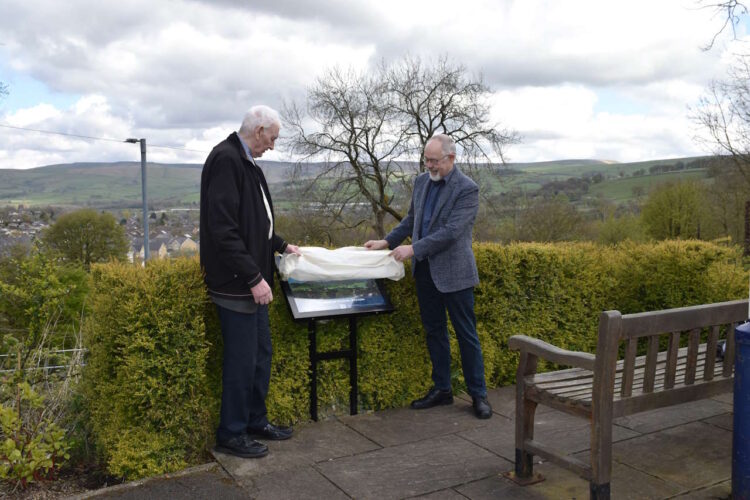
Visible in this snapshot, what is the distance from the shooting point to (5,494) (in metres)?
3.55

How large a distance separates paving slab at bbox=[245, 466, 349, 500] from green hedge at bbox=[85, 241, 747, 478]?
585mm

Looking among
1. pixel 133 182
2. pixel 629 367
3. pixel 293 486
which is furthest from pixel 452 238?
pixel 133 182

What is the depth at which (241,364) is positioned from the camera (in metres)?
4.00

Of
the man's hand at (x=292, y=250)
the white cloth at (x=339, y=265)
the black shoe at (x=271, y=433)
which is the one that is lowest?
the black shoe at (x=271, y=433)

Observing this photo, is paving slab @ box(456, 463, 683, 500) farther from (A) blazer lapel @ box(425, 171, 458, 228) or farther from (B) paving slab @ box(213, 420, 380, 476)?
(A) blazer lapel @ box(425, 171, 458, 228)

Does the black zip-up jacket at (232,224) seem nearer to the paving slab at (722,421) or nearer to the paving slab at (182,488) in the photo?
the paving slab at (182,488)

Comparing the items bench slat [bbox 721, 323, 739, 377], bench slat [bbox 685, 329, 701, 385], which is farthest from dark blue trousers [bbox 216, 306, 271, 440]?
bench slat [bbox 721, 323, 739, 377]

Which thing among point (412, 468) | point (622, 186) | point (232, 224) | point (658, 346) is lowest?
point (412, 468)

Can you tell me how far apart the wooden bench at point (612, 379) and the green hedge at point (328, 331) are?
152 centimetres

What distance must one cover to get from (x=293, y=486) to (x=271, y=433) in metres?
0.72

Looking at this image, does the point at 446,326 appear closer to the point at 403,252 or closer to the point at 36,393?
the point at 403,252

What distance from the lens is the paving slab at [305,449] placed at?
13.0ft

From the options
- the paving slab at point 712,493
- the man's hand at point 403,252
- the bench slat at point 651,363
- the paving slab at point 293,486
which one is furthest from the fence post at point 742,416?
the man's hand at point 403,252

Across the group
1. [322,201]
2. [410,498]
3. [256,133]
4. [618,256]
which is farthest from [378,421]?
[322,201]
